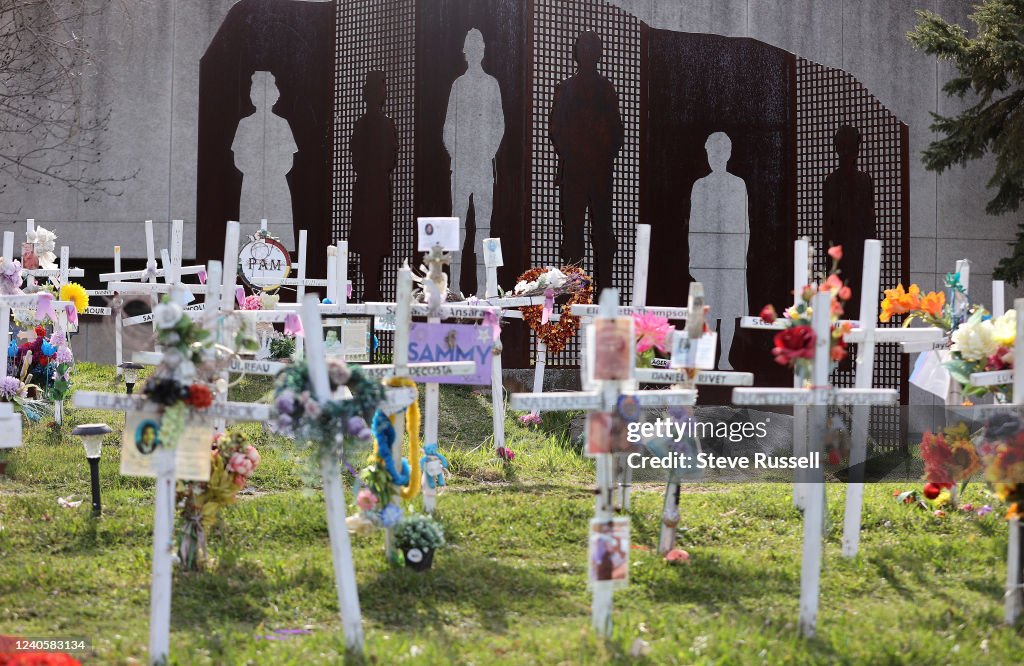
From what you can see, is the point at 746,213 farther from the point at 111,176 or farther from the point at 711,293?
the point at 111,176

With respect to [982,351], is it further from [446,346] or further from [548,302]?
Answer: [548,302]

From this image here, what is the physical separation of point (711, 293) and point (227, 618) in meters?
9.55

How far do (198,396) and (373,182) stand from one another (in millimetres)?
7870

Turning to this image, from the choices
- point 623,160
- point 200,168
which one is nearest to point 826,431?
point 623,160

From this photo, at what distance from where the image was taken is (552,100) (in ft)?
38.2

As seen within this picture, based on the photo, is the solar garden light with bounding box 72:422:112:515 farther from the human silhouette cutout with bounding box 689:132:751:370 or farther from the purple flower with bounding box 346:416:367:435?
the human silhouette cutout with bounding box 689:132:751:370

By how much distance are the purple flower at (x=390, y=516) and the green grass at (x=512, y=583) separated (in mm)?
259

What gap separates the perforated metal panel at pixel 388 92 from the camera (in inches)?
460

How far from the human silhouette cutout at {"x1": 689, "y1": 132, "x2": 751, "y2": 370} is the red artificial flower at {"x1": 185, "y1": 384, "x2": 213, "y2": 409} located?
384 inches

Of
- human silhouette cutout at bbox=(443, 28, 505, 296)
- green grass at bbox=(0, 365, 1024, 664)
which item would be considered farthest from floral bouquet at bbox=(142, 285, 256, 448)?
human silhouette cutout at bbox=(443, 28, 505, 296)

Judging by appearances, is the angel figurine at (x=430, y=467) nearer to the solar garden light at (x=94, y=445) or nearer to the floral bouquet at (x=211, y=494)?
the floral bouquet at (x=211, y=494)

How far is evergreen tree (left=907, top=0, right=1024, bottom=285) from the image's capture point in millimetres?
11641

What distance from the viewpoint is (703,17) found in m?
13.8

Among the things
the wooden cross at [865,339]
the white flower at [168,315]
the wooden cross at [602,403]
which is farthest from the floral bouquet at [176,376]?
the wooden cross at [865,339]
